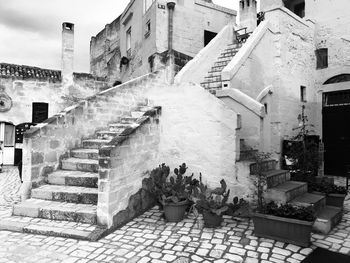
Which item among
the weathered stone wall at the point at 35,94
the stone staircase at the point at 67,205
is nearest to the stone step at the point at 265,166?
the stone staircase at the point at 67,205

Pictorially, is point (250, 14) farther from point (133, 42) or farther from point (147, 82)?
point (147, 82)

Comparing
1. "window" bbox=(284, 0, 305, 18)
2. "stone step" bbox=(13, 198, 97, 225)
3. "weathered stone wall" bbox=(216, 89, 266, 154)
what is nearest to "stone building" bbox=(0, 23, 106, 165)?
"stone step" bbox=(13, 198, 97, 225)

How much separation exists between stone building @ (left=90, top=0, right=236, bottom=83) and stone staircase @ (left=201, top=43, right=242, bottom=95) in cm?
118

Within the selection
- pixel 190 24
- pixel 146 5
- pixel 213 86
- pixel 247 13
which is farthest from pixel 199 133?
pixel 247 13

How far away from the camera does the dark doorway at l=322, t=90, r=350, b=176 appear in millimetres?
10766

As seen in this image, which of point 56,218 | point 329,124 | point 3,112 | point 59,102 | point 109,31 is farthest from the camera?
point 109,31

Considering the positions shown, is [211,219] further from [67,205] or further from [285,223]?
[67,205]

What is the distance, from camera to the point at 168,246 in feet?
13.9

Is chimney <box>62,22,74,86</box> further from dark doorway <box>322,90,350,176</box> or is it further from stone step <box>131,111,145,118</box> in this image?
dark doorway <box>322,90,350,176</box>

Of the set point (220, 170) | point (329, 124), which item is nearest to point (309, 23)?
point (329, 124)

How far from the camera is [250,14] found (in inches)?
701

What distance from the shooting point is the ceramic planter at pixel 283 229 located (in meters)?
4.18

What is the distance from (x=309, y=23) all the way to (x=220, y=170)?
28.7ft

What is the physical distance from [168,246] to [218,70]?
7551 millimetres
